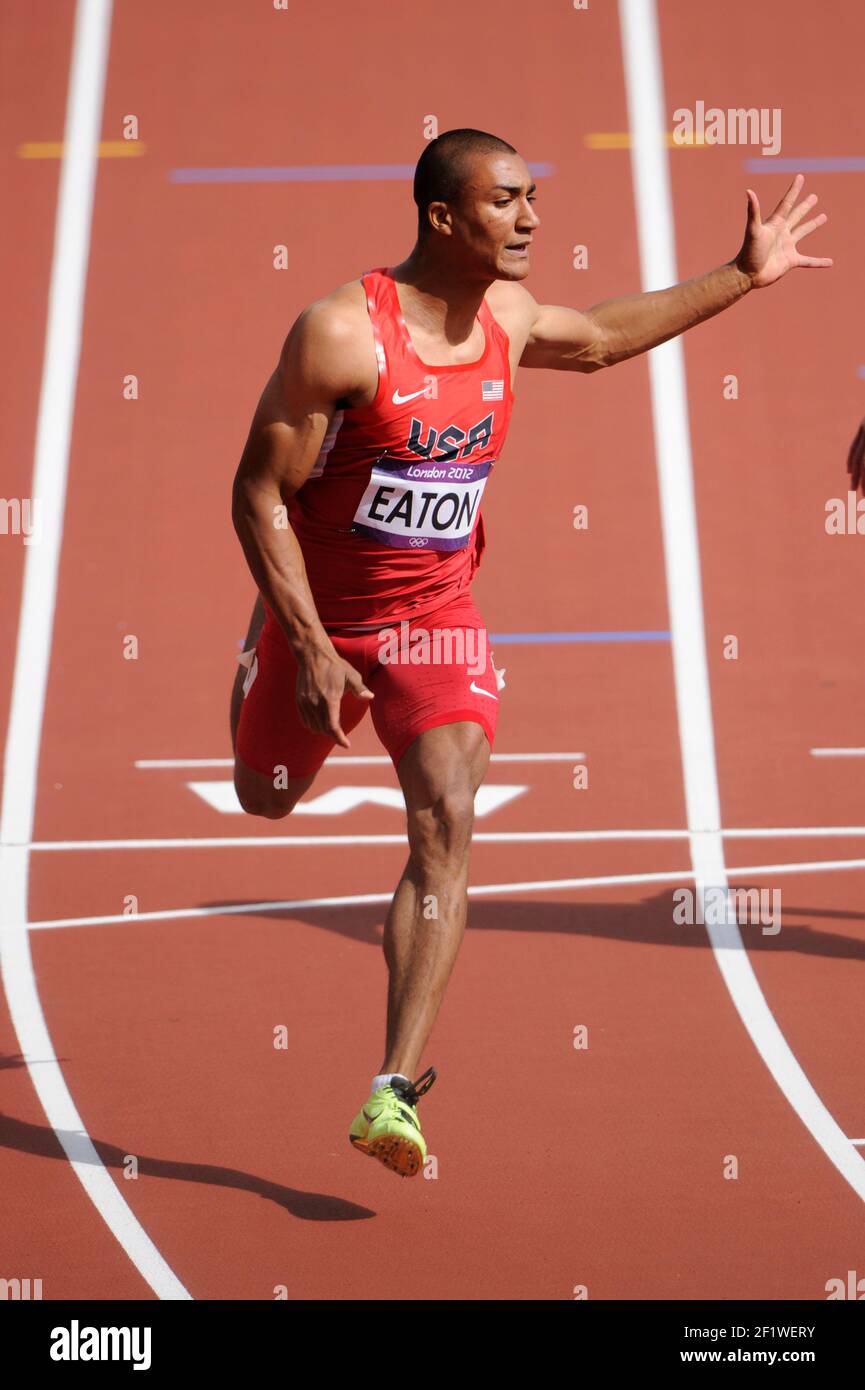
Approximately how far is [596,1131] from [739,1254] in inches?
36.8

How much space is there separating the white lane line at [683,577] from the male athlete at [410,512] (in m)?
1.53

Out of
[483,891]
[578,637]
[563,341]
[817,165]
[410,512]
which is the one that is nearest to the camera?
[410,512]

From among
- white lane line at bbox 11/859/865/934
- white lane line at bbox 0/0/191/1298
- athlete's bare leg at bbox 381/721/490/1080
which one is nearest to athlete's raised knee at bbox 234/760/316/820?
athlete's bare leg at bbox 381/721/490/1080

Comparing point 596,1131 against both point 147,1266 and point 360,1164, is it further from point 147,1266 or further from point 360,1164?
point 147,1266

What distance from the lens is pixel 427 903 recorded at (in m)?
5.52

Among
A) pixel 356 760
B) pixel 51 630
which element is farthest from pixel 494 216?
pixel 51 630

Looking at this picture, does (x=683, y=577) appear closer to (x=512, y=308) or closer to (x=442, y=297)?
(x=512, y=308)

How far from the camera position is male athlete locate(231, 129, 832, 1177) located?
5.52 metres

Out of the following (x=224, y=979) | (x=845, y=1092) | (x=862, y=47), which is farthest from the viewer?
(x=862, y=47)

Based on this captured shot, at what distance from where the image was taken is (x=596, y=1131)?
628cm

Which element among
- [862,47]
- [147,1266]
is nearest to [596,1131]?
[147,1266]

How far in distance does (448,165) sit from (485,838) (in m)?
4.23

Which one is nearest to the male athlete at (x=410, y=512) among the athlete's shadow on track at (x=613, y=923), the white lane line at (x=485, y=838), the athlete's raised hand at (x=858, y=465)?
the athlete's raised hand at (x=858, y=465)

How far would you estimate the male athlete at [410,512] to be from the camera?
5516mm
